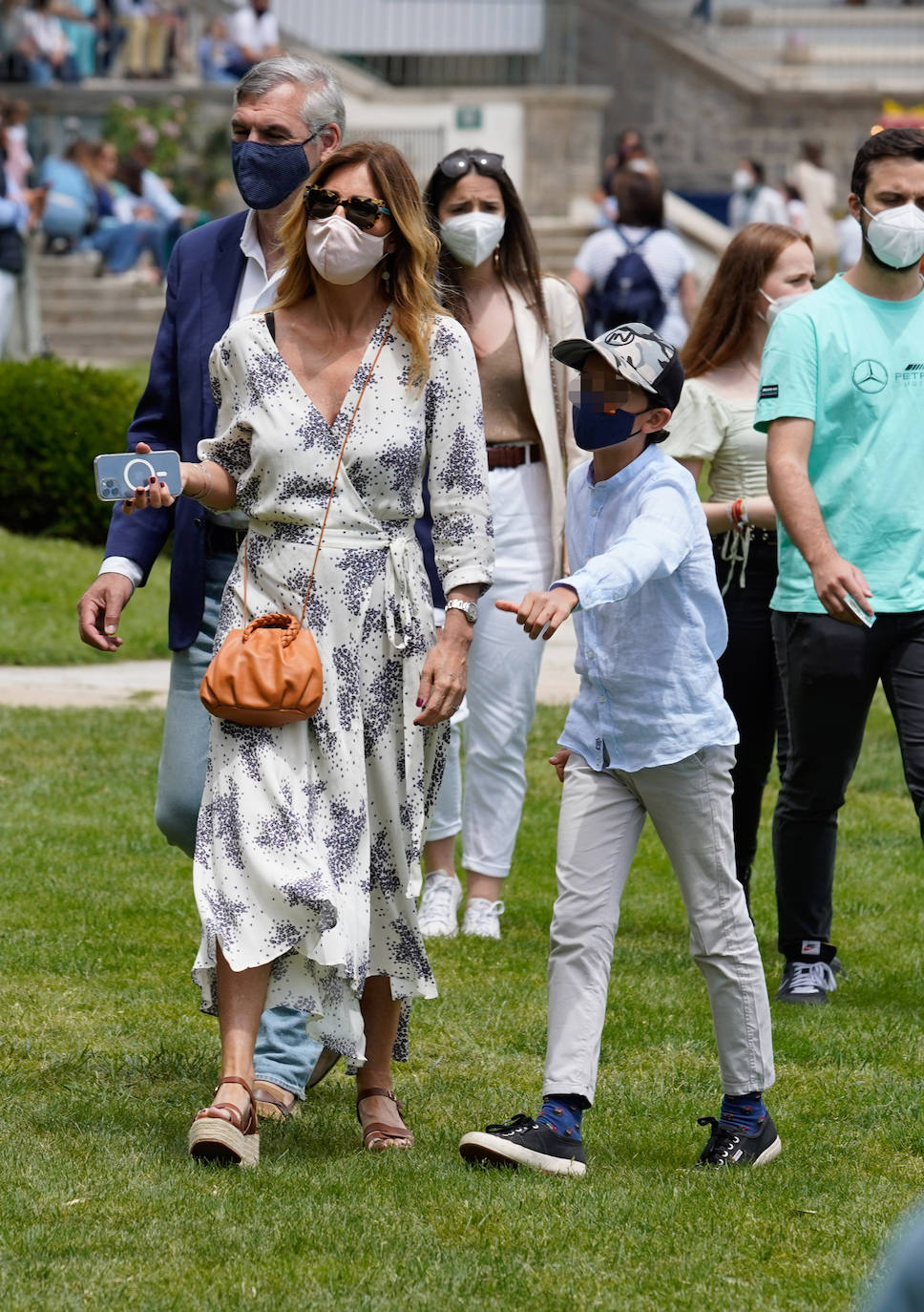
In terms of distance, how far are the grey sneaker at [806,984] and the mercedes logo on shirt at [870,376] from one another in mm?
1669

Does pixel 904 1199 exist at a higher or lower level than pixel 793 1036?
higher

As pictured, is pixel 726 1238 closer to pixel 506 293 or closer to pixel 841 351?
pixel 841 351

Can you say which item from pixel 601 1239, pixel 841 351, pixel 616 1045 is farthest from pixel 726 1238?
pixel 841 351

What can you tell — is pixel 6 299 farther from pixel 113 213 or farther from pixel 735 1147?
pixel 735 1147

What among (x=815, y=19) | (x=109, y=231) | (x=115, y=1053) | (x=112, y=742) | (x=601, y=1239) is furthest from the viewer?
(x=815, y=19)

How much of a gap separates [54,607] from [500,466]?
6749 mm

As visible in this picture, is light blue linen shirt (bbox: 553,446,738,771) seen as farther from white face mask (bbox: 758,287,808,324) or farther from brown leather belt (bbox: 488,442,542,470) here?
brown leather belt (bbox: 488,442,542,470)

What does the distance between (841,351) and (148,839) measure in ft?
11.4

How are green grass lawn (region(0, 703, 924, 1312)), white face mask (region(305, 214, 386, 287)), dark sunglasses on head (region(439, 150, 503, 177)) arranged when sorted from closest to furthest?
1. green grass lawn (region(0, 703, 924, 1312))
2. white face mask (region(305, 214, 386, 287))
3. dark sunglasses on head (region(439, 150, 503, 177))

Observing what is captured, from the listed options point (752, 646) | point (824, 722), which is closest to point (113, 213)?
point (752, 646)

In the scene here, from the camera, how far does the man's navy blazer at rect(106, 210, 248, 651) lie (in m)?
4.83

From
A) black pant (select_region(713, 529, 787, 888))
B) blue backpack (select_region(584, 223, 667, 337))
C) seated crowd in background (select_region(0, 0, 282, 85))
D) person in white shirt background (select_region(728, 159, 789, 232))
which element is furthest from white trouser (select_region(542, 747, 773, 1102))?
seated crowd in background (select_region(0, 0, 282, 85))

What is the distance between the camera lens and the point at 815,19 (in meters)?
35.7

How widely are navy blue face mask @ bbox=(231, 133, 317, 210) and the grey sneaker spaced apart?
8.79 feet
